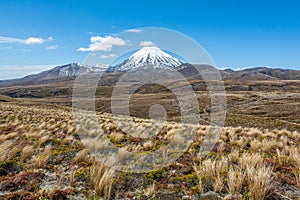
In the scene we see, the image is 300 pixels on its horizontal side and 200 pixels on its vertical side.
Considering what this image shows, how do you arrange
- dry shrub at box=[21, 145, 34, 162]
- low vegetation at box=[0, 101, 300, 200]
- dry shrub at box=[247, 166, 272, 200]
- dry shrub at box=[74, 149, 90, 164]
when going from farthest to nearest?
dry shrub at box=[21, 145, 34, 162], dry shrub at box=[74, 149, 90, 164], low vegetation at box=[0, 101, 300, 200], dry shrub at box=[247, 166, 272, 200]

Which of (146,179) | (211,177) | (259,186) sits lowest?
(146,179)

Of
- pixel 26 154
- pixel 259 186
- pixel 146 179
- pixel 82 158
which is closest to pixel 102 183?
pixel 146 179

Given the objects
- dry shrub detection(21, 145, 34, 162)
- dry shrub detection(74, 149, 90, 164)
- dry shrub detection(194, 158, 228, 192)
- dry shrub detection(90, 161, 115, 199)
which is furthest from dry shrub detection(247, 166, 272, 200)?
dry shrub detection(21, 145, 34, 162)

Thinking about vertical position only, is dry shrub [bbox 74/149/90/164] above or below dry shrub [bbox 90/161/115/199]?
below

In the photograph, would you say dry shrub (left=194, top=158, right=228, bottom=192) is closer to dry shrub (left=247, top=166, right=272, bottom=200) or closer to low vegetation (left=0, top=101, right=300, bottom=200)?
low vegetation (left=0, top=101, right=300, bottom=200)

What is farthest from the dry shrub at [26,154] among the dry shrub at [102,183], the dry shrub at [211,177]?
the dry shrub at [211,177]

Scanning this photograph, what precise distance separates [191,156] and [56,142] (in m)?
6.69

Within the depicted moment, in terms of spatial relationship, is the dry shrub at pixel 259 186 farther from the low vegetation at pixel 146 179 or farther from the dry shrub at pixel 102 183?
the dry shrub at pixel 102 183

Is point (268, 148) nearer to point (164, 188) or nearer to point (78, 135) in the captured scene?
point (164, 188)

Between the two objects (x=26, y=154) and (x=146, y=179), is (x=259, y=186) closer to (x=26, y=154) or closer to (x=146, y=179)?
(x=146, y=179)

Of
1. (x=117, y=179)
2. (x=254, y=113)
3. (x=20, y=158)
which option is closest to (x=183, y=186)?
(x=117, y=179)

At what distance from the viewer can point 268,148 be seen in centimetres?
984

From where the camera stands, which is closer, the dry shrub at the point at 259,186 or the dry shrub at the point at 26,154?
the dry shrub at the point at 259,186

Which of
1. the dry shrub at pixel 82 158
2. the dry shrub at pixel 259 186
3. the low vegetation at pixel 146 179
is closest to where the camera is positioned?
the dry shrub at pixel 259 186
